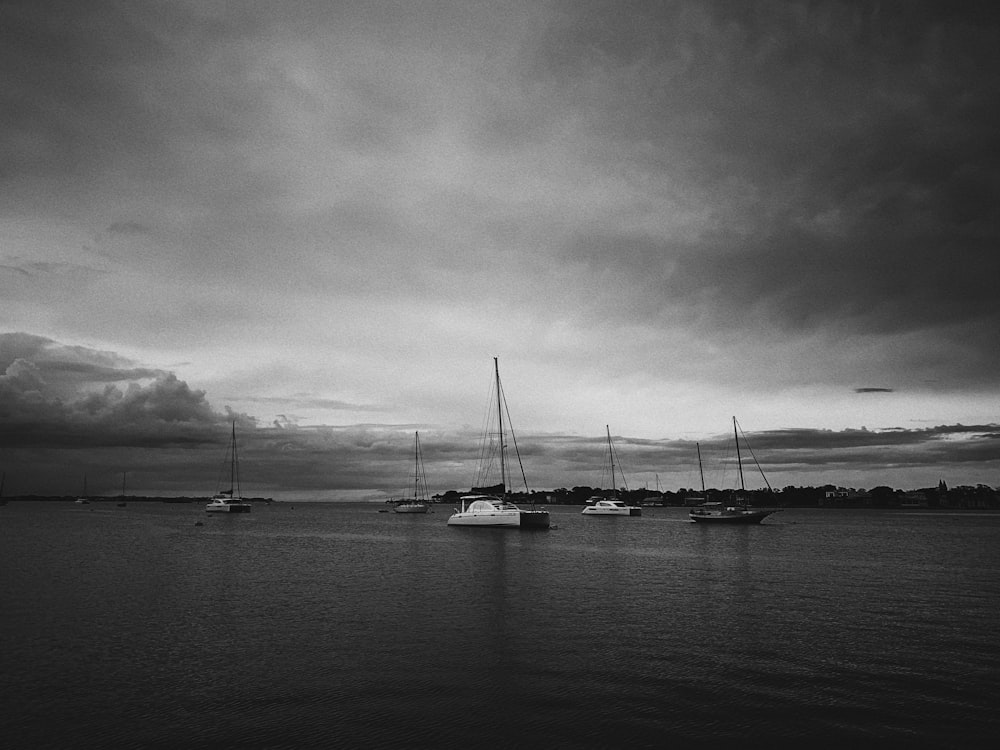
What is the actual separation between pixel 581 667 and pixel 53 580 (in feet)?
126

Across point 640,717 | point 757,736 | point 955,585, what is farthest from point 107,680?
point 955,585

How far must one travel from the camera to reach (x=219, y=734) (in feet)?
52.9

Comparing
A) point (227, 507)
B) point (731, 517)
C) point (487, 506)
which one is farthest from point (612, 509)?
point (227, 507)

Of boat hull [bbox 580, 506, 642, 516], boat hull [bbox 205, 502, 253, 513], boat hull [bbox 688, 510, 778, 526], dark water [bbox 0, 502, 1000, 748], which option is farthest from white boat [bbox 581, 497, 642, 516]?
dark water [bbox 0, 502, 1000, 748]

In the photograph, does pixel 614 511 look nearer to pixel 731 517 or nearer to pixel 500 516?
pixel 731 517

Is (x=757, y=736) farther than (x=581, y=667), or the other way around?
(x=581, y=667)

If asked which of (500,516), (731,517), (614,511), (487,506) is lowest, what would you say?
(731,517)

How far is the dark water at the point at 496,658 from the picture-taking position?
1653 cm

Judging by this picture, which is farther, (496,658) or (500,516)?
(500,516)

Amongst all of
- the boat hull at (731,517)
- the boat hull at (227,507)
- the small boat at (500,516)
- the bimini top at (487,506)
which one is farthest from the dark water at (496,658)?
the boat hull at (227,507)

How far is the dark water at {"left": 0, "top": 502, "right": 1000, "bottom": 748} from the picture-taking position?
16.5 meters

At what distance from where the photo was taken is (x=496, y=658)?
23109mm

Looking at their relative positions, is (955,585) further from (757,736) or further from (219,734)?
(219,734)

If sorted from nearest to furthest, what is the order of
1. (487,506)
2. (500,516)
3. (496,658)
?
(496,658) < (500,516) < (487,506)
